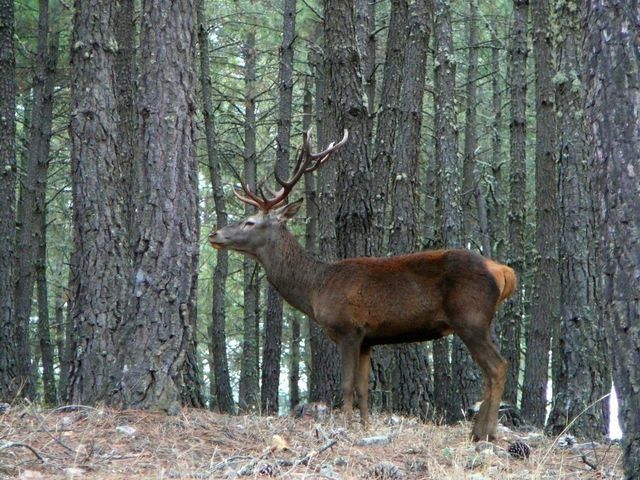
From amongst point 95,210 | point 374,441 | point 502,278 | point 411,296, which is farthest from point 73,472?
point 95,210

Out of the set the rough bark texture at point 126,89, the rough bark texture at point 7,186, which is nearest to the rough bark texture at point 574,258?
the rough bark texture at point 126,89

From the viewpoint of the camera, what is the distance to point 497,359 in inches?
366

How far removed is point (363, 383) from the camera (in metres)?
10.1

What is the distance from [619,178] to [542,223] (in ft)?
36.9

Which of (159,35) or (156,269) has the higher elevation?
(159,35)

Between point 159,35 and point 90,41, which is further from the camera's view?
point 90,41

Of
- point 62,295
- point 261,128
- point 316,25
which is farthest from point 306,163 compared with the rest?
point 62,295

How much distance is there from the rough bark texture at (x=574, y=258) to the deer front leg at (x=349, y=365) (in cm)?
217

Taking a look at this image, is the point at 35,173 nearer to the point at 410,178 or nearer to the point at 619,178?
the point at 410,178

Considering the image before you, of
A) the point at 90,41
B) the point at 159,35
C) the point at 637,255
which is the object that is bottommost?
the point at 637,255

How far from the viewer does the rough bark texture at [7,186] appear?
13.4 meters

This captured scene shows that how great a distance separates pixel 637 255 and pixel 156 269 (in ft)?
14.6

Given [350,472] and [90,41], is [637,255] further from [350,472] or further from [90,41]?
[90,41]

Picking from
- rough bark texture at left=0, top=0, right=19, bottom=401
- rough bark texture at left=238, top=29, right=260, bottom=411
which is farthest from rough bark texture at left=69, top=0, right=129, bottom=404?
rough bark texture at left=238, top=29, right=260, bottom=411
